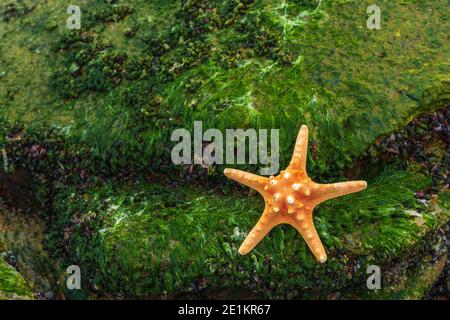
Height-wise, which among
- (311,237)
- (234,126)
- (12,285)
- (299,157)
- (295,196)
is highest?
(234,126)

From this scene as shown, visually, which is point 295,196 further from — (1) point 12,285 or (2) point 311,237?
(1) point 12,285

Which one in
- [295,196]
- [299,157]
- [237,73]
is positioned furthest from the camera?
[237,73]

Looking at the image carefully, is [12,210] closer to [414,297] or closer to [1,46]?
[1,46]

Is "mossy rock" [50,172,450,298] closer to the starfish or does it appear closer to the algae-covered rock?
the algae-covered rock

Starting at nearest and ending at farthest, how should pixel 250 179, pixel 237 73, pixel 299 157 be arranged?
1. pixel 299 157
2. pixel 250 179
3. pixel 237 73

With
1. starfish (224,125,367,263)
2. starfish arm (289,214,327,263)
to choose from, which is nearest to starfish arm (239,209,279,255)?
starfish (224,125,367,263)

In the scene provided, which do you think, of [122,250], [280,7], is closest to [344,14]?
[280,7]

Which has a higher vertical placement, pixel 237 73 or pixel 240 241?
pixel 237 73

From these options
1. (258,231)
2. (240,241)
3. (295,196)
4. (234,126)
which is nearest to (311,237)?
(295,196)
